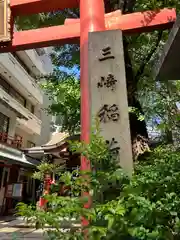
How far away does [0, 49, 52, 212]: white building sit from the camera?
51.3 feet

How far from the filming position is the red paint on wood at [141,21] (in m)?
5.10

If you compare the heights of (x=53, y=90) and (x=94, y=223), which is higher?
(x=53, y=90)

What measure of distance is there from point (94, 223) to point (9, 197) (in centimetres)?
1428

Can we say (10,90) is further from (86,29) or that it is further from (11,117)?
(86,29)

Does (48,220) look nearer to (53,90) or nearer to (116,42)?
(116,42)

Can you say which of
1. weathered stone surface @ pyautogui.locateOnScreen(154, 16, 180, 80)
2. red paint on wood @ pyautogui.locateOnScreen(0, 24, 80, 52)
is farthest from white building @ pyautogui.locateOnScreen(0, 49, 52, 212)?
weathered stone surface @ pyautogui.locateOnScreen(154, 16, 180, 80)

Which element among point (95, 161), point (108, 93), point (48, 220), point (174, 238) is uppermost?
point (108, 93)

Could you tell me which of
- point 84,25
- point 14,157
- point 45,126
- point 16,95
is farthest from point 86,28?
point 45,126

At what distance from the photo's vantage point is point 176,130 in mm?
9859

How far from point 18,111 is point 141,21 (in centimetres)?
1369

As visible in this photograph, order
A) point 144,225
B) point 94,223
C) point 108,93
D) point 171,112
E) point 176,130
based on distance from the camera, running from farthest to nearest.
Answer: point 176,130 → point 171,112 → point 108,93 → point 94,223 → point 144,225

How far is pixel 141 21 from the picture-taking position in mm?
5148

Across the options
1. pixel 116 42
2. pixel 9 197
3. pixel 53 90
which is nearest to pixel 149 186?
pixel 116 42

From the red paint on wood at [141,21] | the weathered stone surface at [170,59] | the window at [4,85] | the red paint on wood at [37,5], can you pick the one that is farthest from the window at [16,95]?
the weathered stone surface at [170,59]
